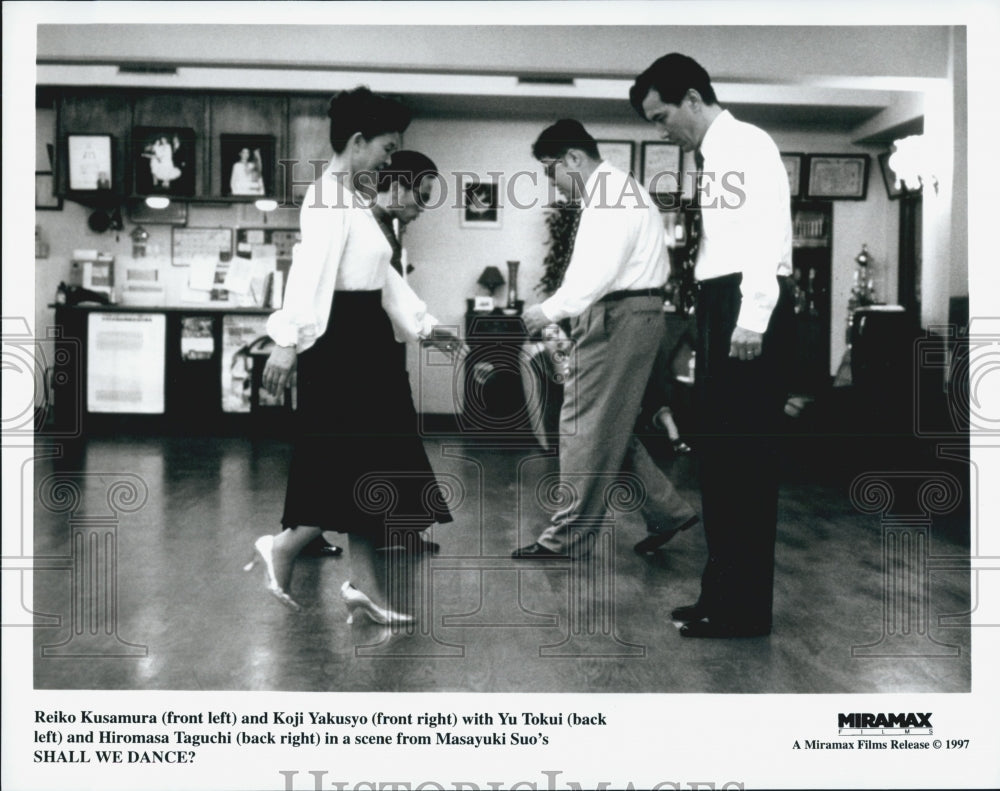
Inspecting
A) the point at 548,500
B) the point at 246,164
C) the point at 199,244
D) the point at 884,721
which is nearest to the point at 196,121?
the point at 246,164

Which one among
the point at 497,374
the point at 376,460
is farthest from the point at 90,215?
the point at 376,460

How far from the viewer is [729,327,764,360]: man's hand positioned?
81.2 inches

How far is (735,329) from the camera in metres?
2.11

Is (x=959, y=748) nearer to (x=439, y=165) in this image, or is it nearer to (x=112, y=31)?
(x=112, y=31)

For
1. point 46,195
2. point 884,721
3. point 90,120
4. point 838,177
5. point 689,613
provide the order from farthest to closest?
point 838,177 → point 46,195 → point 90,120 → point 689,613 → point 884,721

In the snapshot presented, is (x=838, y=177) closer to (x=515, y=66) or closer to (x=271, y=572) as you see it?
(x=515, y=66)

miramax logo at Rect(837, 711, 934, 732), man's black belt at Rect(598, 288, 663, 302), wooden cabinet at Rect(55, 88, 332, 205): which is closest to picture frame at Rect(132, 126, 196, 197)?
wooden cabinet at Rect(55, 88, 332, 205)

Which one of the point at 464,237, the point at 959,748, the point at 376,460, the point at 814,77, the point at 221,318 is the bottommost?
the point at 959,748

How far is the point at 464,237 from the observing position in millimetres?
7418

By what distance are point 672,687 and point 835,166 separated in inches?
258

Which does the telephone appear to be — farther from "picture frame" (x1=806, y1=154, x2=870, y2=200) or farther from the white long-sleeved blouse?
"picture frame" (x1=806, y1=154, x2=870, y2=200)

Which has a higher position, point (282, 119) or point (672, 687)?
point (282, 119)

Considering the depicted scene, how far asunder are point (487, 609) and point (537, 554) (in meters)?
0.51

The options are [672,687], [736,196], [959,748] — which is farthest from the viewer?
[736,196]
